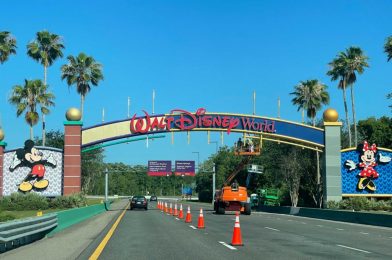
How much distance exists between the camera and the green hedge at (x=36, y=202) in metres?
44.5

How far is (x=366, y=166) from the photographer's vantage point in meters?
48.1

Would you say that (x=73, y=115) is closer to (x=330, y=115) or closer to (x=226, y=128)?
(x=226, y=128)

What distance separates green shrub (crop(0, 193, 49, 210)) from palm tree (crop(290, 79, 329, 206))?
35908mm

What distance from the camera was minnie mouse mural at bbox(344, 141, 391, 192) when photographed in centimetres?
4803

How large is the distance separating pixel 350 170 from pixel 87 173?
5267 cm

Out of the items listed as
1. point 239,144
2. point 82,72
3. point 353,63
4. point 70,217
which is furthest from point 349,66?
point 70,217

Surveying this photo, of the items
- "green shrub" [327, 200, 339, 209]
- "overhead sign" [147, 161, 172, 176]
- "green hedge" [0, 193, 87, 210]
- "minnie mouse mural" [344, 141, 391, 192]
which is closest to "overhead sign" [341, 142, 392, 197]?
"minnie mouse mural" [344, 141, 391, 192]

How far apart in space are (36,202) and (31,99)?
15687mm

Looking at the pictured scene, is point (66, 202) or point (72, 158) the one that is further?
point (72, 158)

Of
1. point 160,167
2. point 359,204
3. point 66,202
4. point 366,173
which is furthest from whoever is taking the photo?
point 160,167

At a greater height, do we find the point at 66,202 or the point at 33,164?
the point at 33,164

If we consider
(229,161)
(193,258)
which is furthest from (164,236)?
(229,161)

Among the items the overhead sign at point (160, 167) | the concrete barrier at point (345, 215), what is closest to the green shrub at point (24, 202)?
the concrete barrier at point (345, 215)

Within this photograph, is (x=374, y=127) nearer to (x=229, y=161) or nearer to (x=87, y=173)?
(x=229, y=161)
